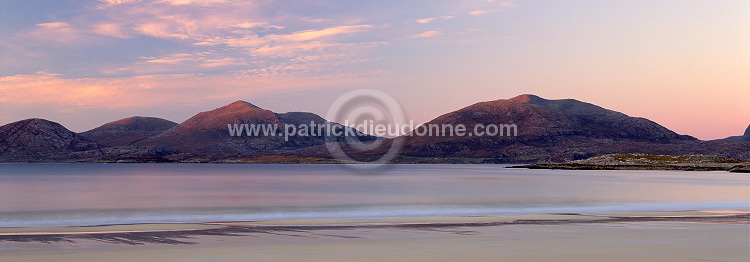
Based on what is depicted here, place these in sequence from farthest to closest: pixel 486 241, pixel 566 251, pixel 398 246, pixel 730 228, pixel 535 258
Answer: pixel 730 228 → pixel 486 241 → pixel 398 246 → pixel 566 251 → pixel 535 258

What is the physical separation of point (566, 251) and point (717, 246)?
4818 millimetres

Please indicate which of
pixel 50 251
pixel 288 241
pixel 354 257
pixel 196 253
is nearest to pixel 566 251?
pixel 354 257

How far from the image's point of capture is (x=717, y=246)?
20.8m

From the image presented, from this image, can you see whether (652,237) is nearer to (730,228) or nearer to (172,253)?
(730,228)

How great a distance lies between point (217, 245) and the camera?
21.6m

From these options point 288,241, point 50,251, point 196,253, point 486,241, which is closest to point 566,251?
point 486,241

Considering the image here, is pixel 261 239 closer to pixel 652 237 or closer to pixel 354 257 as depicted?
pixel 354 257

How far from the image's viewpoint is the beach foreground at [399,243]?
61.4 feet

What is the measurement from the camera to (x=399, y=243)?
22438mm

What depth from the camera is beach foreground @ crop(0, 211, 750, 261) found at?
1870cm

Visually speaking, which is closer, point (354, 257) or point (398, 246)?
point (354, 257)

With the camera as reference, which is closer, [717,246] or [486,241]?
[717,246]

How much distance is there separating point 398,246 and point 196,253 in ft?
19.8

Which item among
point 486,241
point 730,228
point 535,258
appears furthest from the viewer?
point 730,228
